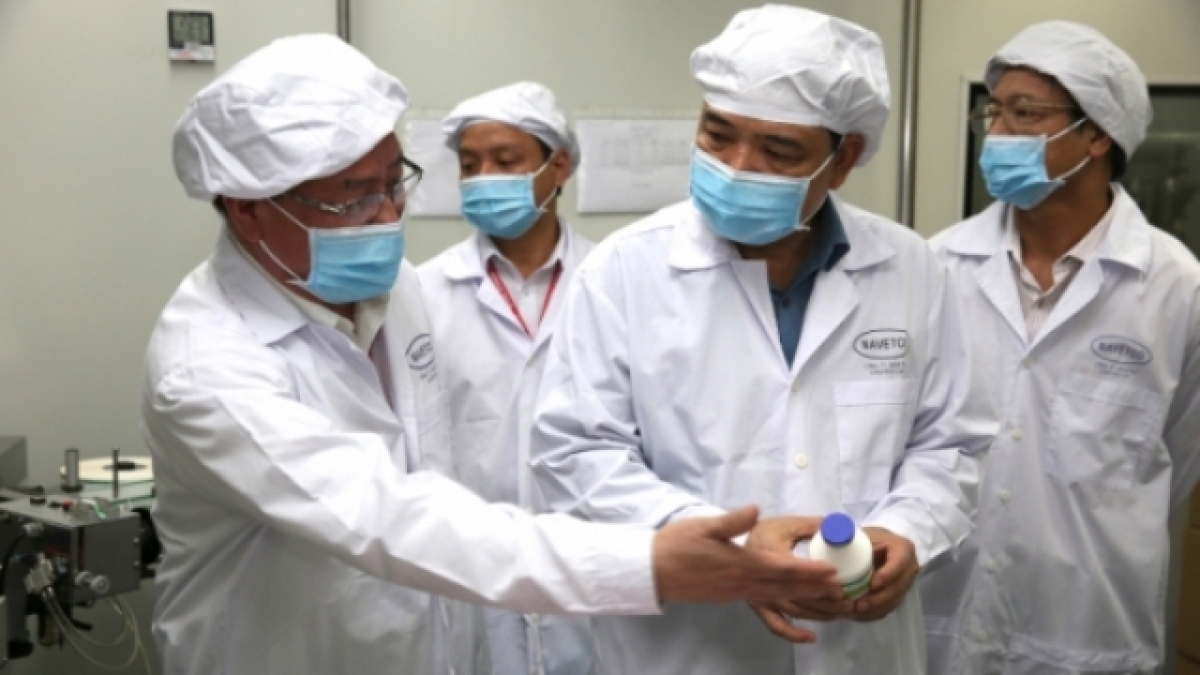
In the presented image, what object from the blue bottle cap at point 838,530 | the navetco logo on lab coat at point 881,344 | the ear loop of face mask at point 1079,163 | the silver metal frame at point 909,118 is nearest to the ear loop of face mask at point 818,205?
the navetco logo on lab coat at point 881,344

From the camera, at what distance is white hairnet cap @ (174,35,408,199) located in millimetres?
1340

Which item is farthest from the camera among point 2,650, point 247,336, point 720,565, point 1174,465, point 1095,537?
point 1174,465

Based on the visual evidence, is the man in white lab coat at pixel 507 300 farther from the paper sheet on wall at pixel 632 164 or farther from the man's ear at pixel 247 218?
the man's ear at pixel 247 218

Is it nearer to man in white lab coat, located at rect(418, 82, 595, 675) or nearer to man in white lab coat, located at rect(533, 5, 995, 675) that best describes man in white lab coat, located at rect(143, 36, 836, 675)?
man in white lab coat, located at rect(533, 5, 995, 675)

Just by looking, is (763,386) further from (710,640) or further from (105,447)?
(105,447)

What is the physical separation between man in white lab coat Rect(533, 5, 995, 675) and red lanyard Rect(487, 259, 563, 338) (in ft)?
2.67

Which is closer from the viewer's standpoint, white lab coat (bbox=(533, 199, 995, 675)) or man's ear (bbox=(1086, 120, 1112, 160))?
white lab coat (bbox=(533, 199, 995, 675))

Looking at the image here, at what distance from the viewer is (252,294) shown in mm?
1416

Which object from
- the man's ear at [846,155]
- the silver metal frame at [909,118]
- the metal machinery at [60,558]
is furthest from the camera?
the silver metal frame at [909,118]

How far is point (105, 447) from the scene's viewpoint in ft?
9.06

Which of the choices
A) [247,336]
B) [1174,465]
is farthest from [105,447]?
[1174,465]

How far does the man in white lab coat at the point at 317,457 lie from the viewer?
118cm

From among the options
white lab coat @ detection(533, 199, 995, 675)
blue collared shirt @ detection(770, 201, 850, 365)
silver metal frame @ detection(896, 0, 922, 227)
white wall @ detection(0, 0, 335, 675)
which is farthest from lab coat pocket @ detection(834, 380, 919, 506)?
silver metal frame @ detection(896, 0, 922, 227)

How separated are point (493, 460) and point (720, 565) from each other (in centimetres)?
115
